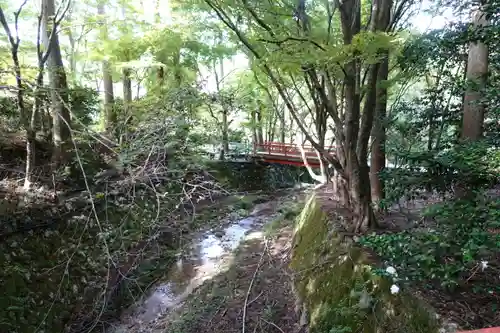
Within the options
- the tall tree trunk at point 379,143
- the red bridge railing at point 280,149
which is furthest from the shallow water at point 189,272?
the red bridge railing at point 280,149

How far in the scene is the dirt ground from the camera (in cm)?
430

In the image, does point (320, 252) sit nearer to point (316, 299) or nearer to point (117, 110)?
point (316, 299)

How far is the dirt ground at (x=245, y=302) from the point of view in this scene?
4305mm

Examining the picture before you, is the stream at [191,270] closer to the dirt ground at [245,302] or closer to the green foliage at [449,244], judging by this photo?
the dirt ground at [245,302]

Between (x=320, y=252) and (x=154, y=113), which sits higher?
(x=154, y=113)

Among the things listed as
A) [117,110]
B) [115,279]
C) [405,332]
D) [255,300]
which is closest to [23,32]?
[117,110]

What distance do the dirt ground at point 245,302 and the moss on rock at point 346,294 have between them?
0.34 m

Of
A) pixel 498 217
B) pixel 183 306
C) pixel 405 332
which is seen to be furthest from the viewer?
pixel 183 306

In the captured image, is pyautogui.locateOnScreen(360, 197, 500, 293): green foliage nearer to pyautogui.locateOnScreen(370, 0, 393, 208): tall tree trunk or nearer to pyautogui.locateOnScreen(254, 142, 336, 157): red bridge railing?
pyautogui.locateOnScreen(370, 0, 393, 208): tall tree trunk

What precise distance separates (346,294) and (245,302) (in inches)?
69.5

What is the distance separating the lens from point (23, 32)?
1104cm

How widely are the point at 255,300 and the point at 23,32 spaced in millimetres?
12242

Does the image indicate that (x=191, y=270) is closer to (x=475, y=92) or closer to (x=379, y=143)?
(x=379, y=143)

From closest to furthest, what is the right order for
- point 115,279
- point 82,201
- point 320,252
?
point 320,252
point 115,279
point 82,201
